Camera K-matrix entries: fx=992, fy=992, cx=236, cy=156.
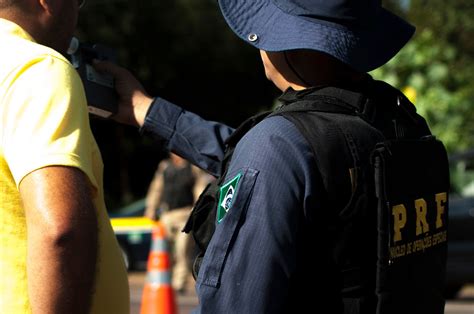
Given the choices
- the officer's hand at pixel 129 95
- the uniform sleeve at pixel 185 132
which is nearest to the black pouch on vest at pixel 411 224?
the uniform sleeve at pixel 185 132

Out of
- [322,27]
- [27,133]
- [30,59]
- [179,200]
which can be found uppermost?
[322,27]

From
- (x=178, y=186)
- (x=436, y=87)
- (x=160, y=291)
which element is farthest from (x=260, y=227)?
(x=436, y=87)

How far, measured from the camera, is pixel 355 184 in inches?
81.9

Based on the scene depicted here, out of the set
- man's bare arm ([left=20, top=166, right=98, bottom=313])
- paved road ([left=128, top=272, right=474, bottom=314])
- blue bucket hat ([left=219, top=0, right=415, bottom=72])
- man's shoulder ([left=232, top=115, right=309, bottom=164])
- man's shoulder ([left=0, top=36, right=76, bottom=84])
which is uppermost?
blue bucket hat ([left=219, top=0, right=415, bottom=72])

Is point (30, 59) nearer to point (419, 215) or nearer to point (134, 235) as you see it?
point (419, 215)

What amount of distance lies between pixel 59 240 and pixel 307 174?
519mm

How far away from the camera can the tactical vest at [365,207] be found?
6.73 feet

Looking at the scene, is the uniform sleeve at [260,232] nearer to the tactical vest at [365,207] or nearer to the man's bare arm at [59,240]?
the tactical vest at [365,207]

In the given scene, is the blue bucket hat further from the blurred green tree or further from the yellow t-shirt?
the blurred green tree

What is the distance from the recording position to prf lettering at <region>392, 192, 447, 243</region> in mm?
2148

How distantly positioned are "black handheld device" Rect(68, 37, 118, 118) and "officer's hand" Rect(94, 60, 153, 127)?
0.07 ft

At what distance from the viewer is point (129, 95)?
123 inches

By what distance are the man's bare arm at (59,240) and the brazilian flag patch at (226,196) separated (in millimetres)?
264

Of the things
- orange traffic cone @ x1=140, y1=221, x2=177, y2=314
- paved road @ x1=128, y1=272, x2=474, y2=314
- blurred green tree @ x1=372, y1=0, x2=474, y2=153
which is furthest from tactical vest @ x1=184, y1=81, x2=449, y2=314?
blurred green tree @ x1=372, y1=0, x2=474, y2=153
